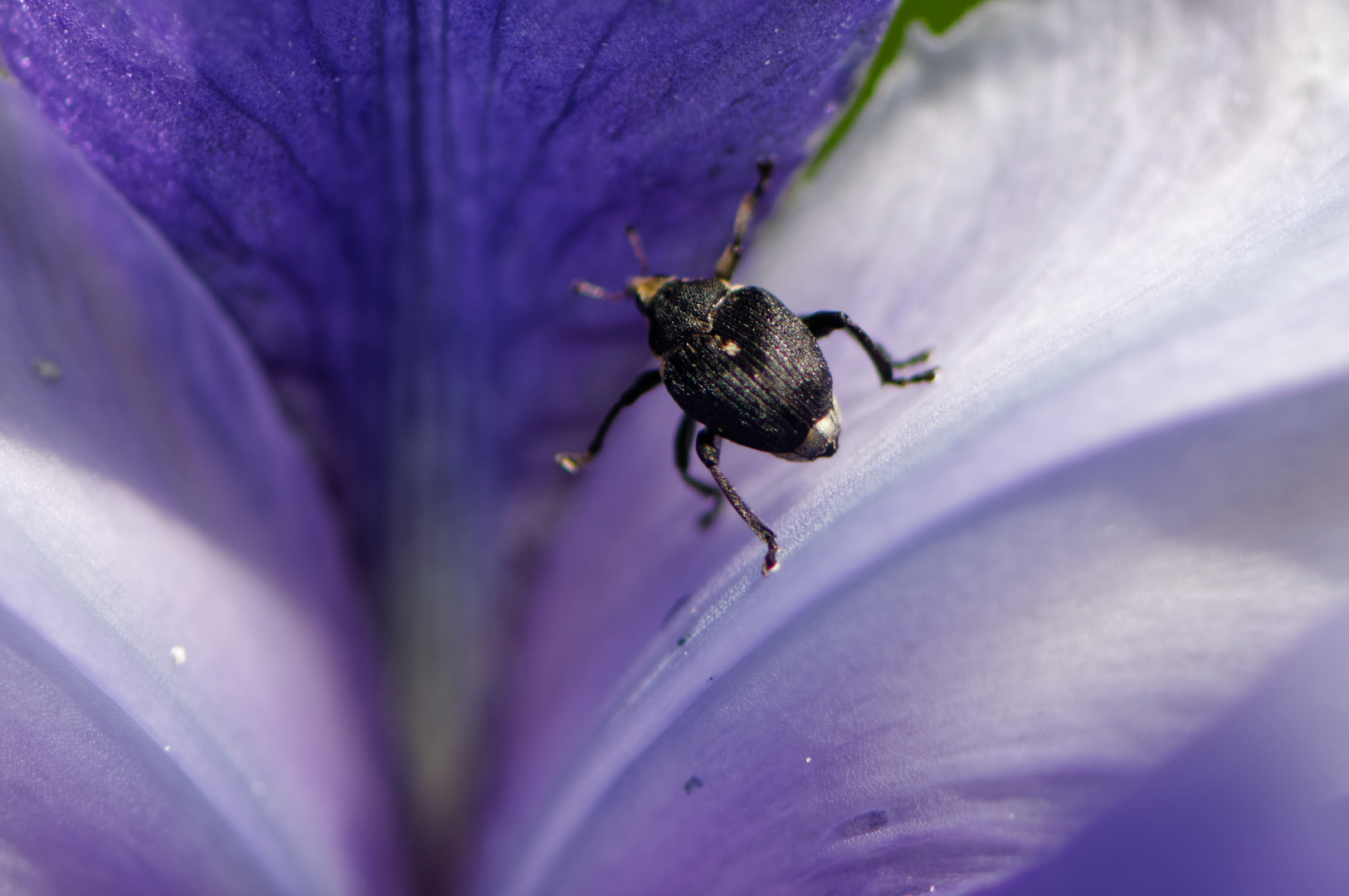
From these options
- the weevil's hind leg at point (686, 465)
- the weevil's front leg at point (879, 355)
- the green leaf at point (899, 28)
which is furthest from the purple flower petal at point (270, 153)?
the green leaf at point (899, 28)

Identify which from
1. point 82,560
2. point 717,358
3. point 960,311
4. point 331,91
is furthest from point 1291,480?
point 82,560

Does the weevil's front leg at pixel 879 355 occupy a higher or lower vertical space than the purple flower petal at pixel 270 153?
lower

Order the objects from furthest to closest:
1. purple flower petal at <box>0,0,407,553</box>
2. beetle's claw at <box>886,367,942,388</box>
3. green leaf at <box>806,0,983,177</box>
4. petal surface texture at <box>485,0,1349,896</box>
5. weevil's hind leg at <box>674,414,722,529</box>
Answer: green leaf at <box>806,0,983,177</box>
weevil's hind leg at <box>674,414,722,529</box>
beetle's claw at <box>886,367,942,388</box>
purple flower petal at <box>0,0,407,553</box>
petal surface texture at <box>485,0,1349,896</box>

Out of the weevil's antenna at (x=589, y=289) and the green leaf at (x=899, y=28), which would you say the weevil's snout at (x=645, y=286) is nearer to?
the weevil's antenna at (x=589, y=289)

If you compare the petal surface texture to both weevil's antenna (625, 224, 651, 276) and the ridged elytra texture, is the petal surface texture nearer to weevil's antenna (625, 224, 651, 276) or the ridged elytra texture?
the ridged elytra texture

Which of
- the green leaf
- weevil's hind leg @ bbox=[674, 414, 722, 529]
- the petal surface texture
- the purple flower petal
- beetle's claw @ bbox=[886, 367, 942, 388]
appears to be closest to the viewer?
the petal surface texture

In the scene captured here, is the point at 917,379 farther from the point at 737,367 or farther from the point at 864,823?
the point at 864,823

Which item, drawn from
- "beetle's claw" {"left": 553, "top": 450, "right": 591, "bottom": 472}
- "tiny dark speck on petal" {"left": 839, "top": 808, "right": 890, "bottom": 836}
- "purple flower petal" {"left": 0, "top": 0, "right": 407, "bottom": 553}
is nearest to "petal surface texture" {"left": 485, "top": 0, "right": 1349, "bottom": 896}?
"tiny dark speck on petal" {"left": 839, "top": 808, "right": 890, "bottom": 836}
